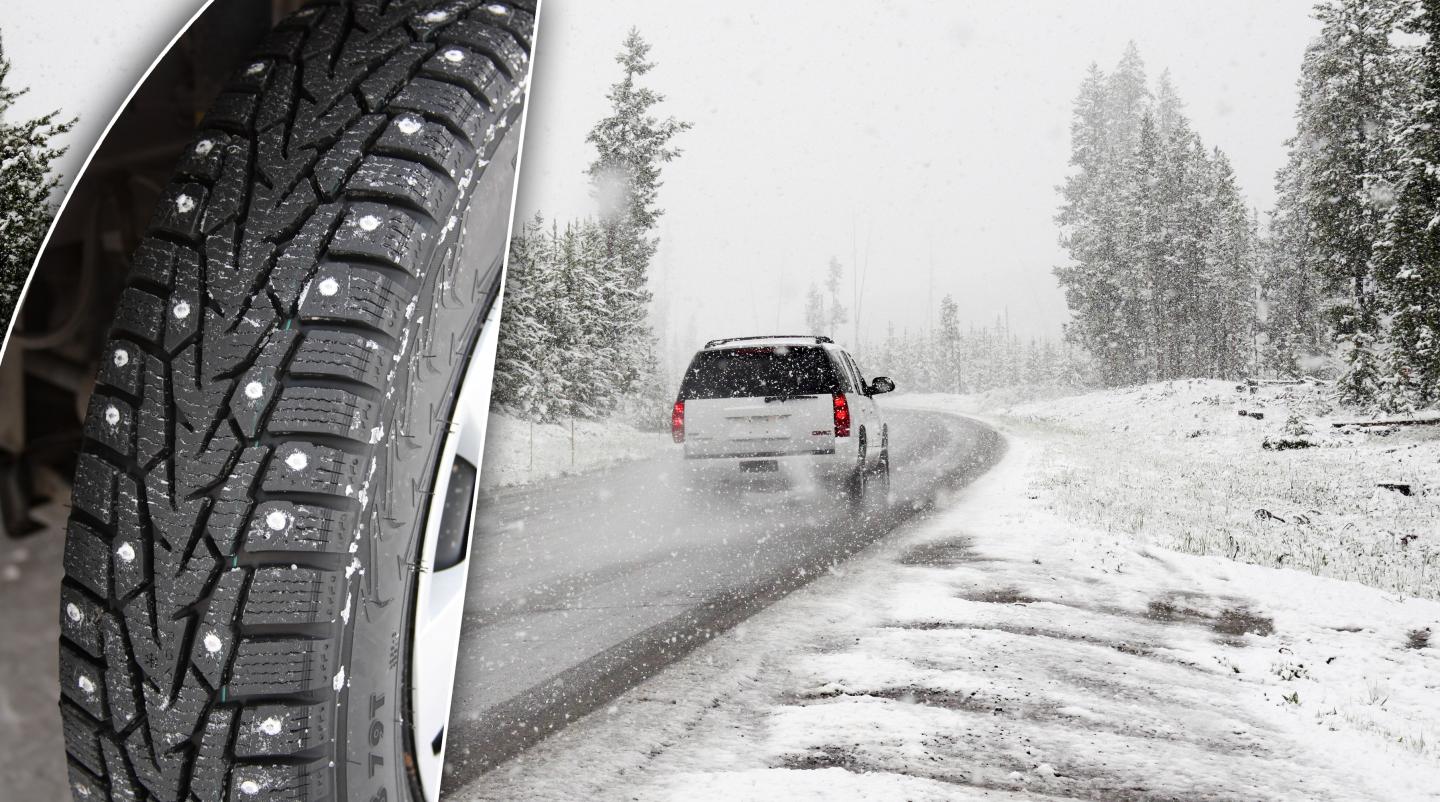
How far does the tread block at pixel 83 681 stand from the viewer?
1019mm

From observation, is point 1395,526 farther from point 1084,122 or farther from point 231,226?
point 231,226

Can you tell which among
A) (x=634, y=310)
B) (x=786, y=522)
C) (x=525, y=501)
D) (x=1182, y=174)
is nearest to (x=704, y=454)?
(x=786, y=522)

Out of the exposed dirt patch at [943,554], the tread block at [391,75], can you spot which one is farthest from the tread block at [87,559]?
the exposed dirt patch at [943,554]

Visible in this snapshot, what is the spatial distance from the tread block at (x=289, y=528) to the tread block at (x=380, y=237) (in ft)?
0.99

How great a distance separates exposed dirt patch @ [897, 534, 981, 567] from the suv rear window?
60.1 inches

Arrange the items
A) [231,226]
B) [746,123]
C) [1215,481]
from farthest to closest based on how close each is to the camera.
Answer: [746,123] < [1215,481] < [231,226]

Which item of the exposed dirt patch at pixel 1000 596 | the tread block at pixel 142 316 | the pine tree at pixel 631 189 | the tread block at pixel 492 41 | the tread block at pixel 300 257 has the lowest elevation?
the exposed dirt patch at pixel 1000 596

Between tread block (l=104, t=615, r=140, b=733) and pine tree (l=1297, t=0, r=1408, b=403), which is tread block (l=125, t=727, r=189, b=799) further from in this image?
pine tree (l=1297, t=0, r=1408, b=403)

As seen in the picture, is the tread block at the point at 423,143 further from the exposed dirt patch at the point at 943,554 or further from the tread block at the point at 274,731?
the exposed dirt patch at the point at 943,554

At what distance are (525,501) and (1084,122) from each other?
536 centimetres

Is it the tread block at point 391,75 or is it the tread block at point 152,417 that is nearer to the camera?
the tread block at point 152,417

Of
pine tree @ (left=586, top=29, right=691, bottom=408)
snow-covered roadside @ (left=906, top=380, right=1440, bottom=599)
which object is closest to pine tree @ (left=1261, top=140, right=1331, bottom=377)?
snow-covered roadside @ (left=906, top=380, right=1440, bottom=599)

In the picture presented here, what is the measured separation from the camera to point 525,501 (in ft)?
25.3

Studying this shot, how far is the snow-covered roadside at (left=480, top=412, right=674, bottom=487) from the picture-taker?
10344 millimetres
